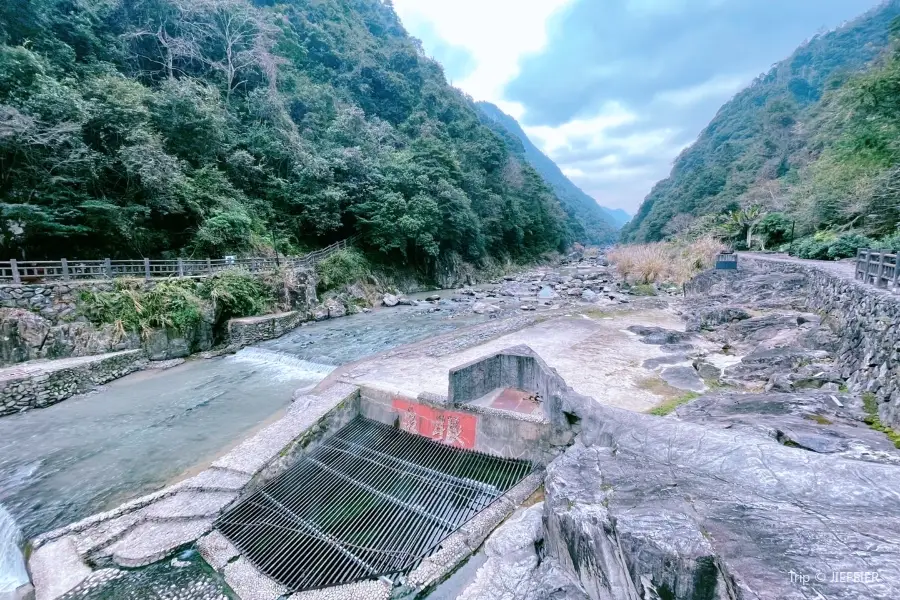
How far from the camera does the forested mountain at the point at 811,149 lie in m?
15.9

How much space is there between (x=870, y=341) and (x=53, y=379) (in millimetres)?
15978

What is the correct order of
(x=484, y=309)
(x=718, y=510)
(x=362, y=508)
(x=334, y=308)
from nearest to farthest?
(x=718, y=510) → (x=362, y=508) → (x=334, y=308) → (x=484, y=309)

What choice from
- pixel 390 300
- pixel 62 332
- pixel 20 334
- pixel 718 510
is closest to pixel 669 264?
pixel 390 300

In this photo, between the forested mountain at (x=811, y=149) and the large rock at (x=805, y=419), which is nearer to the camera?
the large rock at (x=805, y=419)

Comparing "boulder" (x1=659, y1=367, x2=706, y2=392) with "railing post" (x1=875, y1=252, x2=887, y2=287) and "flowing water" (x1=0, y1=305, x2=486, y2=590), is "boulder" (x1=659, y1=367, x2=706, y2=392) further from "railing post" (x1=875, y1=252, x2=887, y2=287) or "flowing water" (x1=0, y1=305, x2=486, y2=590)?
"flowing water" (x1=0, y1=305, x2=486, y2=590)

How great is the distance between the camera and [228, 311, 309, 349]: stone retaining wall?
40.2 ft

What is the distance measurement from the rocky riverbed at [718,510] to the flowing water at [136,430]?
5.32m

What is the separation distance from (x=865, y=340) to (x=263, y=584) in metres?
9.04

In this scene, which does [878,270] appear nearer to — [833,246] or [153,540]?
[833,246]

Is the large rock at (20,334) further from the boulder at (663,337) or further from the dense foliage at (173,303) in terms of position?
the boulder at (663,337)

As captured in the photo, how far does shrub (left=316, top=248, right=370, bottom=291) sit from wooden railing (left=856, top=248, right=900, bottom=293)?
1820 centimetres

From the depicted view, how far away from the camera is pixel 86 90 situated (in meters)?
12.0

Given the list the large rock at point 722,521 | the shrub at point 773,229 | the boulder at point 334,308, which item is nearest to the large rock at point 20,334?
the boulder at point 334,308

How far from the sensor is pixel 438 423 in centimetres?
594
